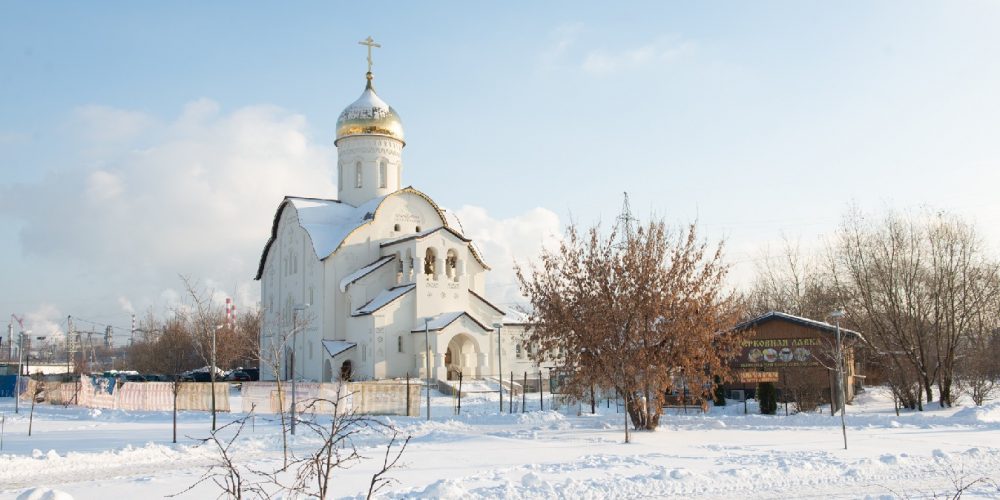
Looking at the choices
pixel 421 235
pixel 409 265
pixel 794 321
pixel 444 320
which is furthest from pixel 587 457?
pixel 409 265

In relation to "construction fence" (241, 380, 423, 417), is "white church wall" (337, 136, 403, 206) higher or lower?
higher

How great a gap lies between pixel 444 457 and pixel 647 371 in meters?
7.13

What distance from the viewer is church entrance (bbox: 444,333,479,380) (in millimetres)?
40781

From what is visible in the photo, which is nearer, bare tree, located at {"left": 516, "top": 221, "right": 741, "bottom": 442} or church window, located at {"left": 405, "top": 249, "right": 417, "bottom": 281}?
bare tree, located at {"left": 516, "top": 221, "right": 741, "bottom": 442}

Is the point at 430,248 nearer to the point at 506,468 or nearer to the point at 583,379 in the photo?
the point at 583,379

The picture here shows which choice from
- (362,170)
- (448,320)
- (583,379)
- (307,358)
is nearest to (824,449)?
(583,379)

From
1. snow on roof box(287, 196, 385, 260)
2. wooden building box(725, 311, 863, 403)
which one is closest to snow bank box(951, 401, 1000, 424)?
wooden building box(725, 311, 863, 403)

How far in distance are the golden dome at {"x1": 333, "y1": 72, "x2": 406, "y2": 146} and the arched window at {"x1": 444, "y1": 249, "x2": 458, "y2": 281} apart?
9139mm

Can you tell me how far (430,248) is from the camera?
4212cm

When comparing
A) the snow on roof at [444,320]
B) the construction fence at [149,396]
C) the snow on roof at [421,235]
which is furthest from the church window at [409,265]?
the construction fence at [149,396]

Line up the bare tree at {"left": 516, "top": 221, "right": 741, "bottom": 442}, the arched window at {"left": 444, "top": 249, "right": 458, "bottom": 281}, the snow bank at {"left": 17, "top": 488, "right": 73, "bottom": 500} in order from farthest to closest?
the arched window at {"left": 444, "top": 249, "right": 458, "bottom": 281}, the bare tree at {"left": 516, "top": 221, "right": 741, "bottom": 442}, the snow bank at {"left": 17, "top": 488, "right": 73, "bottom": 500}

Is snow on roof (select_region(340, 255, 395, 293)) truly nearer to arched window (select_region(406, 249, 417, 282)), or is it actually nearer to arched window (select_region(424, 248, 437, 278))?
arched window (select_region(406, 249, 417, 282))

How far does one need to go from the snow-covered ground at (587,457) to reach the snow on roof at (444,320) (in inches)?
556

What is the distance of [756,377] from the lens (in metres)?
27.5
